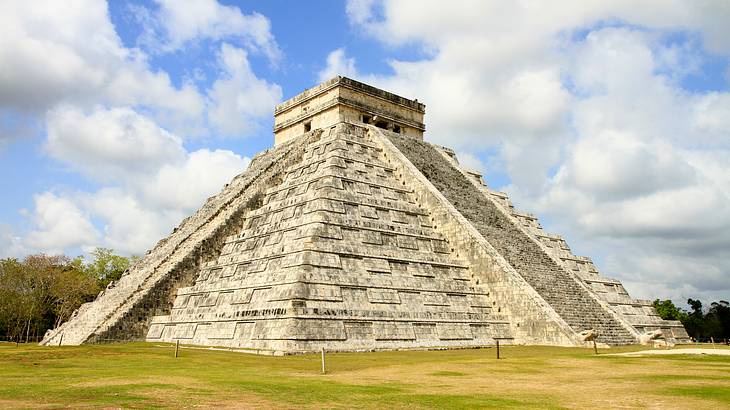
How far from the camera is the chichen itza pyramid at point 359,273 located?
21.2 metres

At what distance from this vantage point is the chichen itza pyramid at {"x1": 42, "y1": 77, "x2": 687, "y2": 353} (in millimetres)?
21188

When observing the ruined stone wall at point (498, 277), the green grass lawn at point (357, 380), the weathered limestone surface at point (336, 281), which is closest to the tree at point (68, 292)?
the weathered limestone surface at point (336, 281)

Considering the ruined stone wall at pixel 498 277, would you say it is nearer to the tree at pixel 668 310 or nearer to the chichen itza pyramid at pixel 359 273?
the chichen itza pyramid at pixel 359 273

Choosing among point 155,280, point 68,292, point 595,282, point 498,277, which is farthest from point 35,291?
point 595,282

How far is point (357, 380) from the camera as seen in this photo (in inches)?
505

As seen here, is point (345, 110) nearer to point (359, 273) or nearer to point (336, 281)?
point (359, 273)

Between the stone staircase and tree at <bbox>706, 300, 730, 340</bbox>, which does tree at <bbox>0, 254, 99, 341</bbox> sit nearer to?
the stone staircase

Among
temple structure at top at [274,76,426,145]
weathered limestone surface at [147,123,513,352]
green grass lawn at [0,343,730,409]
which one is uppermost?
temple structure at top at [274,76,426,145]

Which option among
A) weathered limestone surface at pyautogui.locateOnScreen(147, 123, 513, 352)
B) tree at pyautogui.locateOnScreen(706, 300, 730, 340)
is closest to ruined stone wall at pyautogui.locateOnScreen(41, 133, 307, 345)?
weathered limestone surface at pyautogui.locateOnScreen(147, 123, 513, 352)

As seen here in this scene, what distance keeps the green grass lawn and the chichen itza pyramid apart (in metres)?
2.31

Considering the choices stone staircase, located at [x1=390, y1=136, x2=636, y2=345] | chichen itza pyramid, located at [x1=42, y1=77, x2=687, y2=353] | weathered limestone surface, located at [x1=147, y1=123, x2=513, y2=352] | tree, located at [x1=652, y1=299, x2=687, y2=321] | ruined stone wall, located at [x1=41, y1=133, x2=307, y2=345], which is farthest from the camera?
tree, located at [x1=652, y1=299, x2=687, y2=321]

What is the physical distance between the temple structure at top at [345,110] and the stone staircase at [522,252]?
2669 millimetres

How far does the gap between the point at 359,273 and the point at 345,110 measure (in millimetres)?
14598

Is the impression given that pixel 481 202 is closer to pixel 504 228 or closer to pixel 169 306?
pixel 504 228
